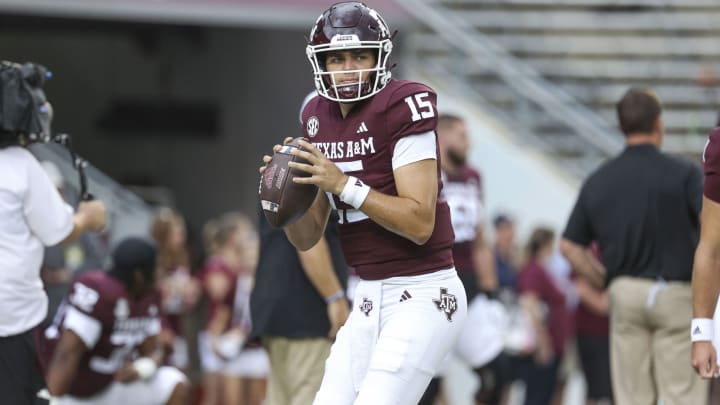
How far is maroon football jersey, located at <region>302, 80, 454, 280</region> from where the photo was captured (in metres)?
4.66

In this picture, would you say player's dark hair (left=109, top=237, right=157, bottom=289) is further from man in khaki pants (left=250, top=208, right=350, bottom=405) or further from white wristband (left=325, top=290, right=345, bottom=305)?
white wristband (left=325, top=290, right=345, bottom=305)

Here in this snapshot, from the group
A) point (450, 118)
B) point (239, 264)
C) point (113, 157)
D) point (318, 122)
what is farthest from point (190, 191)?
point (318, 122)

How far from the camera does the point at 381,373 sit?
4.52 meters

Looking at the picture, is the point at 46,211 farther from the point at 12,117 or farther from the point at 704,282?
the point at 704,282

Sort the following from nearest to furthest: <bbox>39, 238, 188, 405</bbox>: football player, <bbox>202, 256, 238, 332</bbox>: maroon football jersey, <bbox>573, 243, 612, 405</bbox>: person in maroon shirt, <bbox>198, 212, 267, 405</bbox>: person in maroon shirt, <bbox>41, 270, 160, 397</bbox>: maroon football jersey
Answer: <bbox>39, 238, 188, 405</bbox>: football player
<bbox>41, 270, 160, 397</bbox>: maroon football jersey
<bbox>573, 243, 612, 405</bbox>: person in maroon shirt
<bbox>198, 212, 267, 405</bbox>: person in maroon shirt
<bbox>202, 256, 238, 332</bbox>: maroon football jersey

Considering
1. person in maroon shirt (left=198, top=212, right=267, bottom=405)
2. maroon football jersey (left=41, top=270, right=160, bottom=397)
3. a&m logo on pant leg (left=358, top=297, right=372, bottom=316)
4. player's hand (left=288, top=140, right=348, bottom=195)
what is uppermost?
player's hand (left=288, top=140, right=348, bottom=195)

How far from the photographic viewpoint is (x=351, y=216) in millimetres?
4793

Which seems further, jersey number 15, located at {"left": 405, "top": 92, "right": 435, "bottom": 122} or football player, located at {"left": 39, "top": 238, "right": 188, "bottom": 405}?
football player, located at {"left": 39, "top": 238, "right": 188, "bottom": 405}

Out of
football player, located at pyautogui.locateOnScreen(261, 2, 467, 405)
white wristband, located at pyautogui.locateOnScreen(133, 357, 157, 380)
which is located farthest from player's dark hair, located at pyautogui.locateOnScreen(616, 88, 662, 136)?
white wristband, located at pyautogui.locateOnScreen(133, 357, 157, 380)

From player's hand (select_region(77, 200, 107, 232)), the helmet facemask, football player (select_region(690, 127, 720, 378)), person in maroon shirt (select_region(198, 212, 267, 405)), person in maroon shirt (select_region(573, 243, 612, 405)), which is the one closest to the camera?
the helmet facemask

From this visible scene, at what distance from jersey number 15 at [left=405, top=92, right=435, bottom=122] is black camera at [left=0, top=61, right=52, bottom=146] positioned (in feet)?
6.36

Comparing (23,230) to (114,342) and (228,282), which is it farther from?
(228,282)

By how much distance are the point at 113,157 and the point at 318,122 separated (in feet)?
47.4

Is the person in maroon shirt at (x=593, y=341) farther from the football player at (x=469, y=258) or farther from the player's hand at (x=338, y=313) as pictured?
the player's hand at (x=338, y=313)
